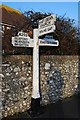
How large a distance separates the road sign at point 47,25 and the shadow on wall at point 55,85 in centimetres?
194

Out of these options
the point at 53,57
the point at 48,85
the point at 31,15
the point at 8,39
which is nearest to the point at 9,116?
the point at 48,85

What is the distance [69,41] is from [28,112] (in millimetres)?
4574

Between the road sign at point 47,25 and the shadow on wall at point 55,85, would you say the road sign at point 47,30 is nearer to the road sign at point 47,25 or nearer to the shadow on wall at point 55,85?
the road sign at point 47,25

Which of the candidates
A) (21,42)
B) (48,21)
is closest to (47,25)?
(48,21)

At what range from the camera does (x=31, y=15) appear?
431 inches

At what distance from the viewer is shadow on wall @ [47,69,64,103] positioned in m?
8.28

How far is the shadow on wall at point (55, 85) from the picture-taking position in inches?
326

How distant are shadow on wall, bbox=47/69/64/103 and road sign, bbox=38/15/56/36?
194 cm

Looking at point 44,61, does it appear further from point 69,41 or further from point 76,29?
point 76,29

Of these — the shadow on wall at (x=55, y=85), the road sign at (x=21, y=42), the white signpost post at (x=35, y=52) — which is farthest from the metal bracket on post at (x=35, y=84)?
the shadow on wall at (x=55, y=85)

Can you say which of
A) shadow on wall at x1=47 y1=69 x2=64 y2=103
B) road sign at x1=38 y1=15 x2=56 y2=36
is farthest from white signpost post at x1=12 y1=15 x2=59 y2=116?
shadow on wall at x1=47 y1=69 x2=64 y2=103

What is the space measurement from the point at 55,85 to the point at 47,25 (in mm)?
2595

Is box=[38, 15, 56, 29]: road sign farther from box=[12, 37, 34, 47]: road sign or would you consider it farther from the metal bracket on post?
box=[12, 37, 34, 47]: road sign

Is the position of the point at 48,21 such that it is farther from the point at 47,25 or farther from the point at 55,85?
the point at 55,85
